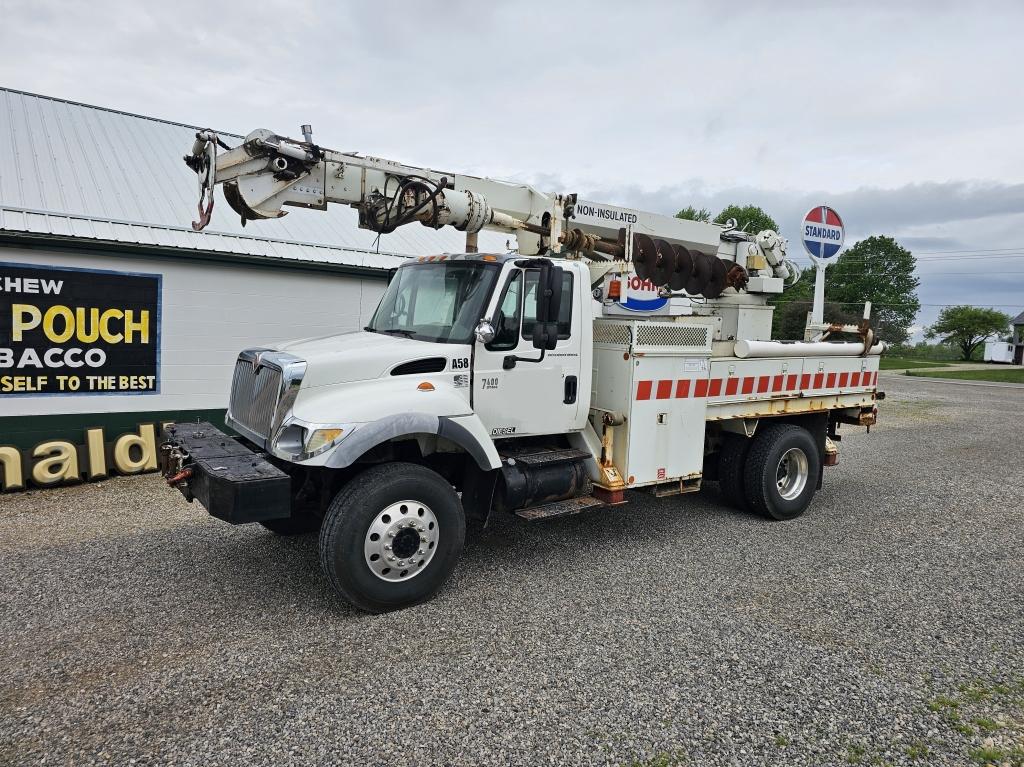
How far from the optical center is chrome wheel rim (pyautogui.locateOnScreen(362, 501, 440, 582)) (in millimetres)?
4285

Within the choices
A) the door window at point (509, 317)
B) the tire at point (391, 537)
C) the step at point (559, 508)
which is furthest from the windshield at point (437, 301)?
the step at point (559, 508)

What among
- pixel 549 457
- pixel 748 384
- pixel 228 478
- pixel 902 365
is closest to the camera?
pixel 228 478

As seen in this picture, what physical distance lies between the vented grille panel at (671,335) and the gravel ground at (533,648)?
1820 millimetres

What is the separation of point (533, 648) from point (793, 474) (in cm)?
440

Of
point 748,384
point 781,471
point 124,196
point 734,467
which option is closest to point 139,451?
point 124,196

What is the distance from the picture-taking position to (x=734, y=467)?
6.94m

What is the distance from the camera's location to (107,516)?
6492 millimetres

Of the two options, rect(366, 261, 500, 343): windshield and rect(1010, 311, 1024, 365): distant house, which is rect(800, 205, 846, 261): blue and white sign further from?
rect(1010, 311, 1024, 365): distant house

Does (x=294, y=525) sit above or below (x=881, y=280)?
below

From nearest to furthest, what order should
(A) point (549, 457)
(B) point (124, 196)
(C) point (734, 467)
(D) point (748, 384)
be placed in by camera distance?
(A) point (549, 457) < (D) point (748, 384) < (C) point (734, 467) < (B) point (124, 196)

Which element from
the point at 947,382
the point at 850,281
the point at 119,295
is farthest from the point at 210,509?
the point at 850,281

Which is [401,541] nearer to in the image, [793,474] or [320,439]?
[320,439]

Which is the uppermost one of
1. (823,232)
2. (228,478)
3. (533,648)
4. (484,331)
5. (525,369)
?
(823,232)

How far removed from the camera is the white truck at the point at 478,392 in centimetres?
431
